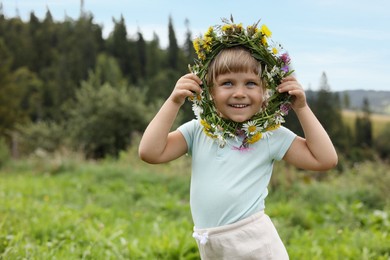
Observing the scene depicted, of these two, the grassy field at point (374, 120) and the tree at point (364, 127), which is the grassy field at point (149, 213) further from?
the grassy field at point (374, 120)

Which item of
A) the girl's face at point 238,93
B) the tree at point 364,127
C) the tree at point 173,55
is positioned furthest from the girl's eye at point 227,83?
the tree at point 173,55

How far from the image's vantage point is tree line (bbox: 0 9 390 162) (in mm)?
43156

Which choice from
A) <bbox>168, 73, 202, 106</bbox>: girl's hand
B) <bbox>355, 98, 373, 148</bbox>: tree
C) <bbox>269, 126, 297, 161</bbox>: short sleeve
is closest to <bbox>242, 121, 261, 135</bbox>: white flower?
<bbox>269, 126, 297, 161</bbox>: short sleeve

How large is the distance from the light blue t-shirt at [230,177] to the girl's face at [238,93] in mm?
133

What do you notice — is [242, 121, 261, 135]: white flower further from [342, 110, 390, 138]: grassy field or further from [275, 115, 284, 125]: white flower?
[342, 110, 390, 138]: grassy field

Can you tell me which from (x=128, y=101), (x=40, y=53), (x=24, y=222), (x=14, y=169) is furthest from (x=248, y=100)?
(x=40, y=53)

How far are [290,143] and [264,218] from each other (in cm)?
37

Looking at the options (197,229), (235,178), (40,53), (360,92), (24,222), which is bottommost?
(24,222)

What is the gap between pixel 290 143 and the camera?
242 cm

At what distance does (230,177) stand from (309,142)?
418 millimetres

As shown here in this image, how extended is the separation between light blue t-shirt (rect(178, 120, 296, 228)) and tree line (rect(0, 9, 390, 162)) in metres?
25.9

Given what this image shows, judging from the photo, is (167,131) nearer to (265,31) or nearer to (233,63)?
(233,63)

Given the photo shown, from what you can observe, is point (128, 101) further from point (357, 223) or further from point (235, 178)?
point (235, 178)

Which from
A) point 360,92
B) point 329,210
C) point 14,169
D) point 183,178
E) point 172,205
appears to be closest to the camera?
point 360,92
